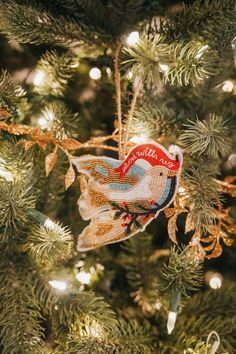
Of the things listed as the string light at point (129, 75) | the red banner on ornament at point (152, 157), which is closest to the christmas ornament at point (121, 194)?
the red banner on ornament at point (152, 157)

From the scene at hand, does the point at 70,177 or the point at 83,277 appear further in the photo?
the point at 83,277

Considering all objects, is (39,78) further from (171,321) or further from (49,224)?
(171,321)

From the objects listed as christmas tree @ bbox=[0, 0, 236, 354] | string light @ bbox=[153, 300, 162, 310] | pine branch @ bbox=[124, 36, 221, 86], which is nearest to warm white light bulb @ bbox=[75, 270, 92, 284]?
christmas tree @ bbox=[0, 0, 236, 354]

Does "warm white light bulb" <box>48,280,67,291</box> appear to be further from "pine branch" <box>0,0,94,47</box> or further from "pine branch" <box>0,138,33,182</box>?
"pine branch" <box>0,0,94,47</box>

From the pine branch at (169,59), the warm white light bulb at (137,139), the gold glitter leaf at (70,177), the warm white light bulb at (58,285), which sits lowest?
the warm white light bulb at (58,285)

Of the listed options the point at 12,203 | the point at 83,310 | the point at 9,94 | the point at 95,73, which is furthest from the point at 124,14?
the point at 83,310

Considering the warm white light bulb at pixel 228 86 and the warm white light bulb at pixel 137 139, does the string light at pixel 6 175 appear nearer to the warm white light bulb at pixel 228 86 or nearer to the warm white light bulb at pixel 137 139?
the warm white light bulb at pixel 137 139
